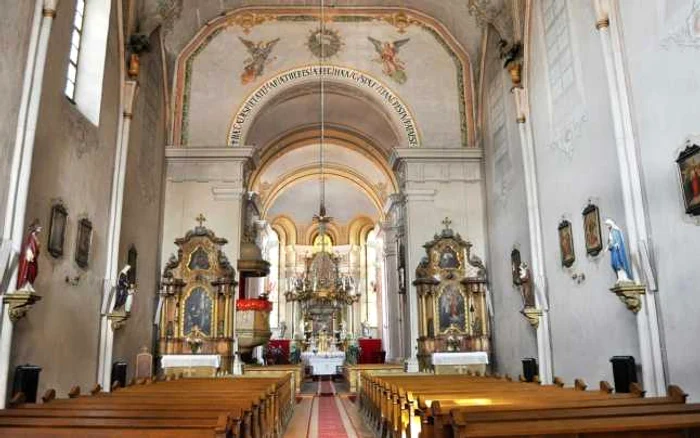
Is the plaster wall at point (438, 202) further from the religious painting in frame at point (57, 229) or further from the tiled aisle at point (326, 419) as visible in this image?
the religious painting in frame at point (57, 229)

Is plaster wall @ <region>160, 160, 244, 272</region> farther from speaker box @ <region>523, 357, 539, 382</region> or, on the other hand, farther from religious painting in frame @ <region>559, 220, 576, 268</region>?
religious painting in frame @ <region>559, 220, 576, 268</region>

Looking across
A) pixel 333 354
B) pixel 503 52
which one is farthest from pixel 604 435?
pixel 333 354

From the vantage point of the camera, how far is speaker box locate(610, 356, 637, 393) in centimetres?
701

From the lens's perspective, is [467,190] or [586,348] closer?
[586,348]

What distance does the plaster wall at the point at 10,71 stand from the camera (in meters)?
6.59

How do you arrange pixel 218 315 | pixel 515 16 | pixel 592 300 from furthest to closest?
1. pixel 218 315
2. pixel 515 16
3. pixel 592 300

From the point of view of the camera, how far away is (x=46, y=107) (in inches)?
300

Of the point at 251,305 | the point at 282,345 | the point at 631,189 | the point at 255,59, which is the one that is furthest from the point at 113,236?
the point at 282,345

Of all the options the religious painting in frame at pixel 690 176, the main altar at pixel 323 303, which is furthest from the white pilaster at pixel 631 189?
the main altar at pixel 323 303

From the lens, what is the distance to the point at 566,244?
30.0 feet

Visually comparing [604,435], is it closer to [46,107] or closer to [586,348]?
[586,348]

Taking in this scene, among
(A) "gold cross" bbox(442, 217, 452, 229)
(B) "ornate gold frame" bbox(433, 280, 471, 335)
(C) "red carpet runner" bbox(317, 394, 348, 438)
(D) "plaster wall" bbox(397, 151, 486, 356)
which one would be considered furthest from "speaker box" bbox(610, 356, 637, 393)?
(A) "gold cross" bbox(442, 217, 452, 229)

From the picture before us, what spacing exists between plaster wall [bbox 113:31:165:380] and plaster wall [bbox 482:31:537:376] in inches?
294

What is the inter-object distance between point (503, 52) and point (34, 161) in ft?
27.5
